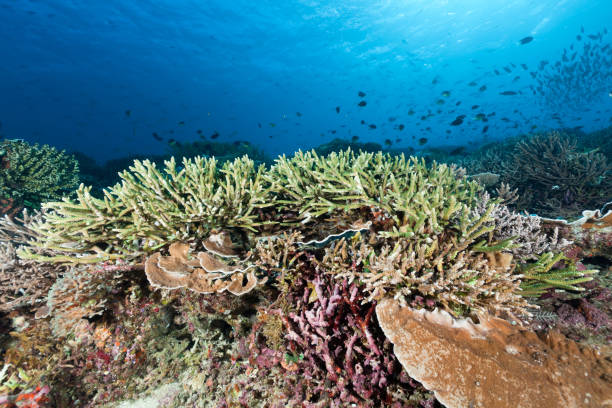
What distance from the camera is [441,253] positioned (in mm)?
2436

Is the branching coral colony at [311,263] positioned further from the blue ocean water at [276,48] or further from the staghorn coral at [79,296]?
the blue ocean water at [276,48]

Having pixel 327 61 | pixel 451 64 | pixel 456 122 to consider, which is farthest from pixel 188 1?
pixel 451 64

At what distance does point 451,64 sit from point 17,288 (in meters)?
99.4

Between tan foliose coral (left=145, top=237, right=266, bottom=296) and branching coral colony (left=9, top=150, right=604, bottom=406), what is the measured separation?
1 centimetres

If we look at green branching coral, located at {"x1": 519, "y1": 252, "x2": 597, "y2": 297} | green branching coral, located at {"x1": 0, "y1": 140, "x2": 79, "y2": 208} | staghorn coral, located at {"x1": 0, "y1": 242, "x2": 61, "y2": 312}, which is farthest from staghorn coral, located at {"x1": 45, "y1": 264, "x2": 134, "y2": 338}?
green branching coral, located at {"x1": 0, "y1": 140, "x2": 79, "y2": 208}

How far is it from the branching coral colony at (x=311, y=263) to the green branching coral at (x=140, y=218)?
2 centimetres

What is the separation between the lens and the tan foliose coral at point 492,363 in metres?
1.69

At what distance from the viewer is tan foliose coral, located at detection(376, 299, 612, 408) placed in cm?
169

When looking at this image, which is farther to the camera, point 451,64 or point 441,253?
point 451,64

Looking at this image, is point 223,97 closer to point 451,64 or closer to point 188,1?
point 188,1

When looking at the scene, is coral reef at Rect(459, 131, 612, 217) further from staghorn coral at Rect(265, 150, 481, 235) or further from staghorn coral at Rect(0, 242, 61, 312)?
staghorn coral at Rect(0, 242, 61, 312)

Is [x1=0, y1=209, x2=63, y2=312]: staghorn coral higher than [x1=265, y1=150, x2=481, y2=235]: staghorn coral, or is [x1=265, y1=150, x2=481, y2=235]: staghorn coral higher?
[x1=265, y1=150, x2=481, y2=235]: staghorn coral

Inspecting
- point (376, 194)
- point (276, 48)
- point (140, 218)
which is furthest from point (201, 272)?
point (276, 48)

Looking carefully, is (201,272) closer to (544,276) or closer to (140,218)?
(140,218)
